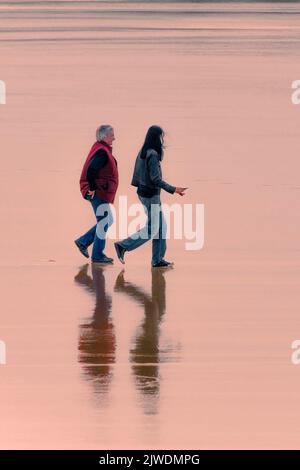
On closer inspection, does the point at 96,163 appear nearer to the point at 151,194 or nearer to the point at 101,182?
the point at 101,182

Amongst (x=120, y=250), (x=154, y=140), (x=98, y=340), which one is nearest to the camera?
(x=98, y=340)

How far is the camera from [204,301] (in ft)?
46.8

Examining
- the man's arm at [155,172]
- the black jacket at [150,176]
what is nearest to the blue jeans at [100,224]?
the black jacket at [150,176]

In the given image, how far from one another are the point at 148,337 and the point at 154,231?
2660 mm

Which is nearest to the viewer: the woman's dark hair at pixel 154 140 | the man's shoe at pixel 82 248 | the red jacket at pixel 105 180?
the woman's dark hair at pixel 154 140

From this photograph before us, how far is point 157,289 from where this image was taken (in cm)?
1479

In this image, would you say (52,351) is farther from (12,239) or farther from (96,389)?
(12,239)

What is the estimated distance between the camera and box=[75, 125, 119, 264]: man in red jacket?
613 inches

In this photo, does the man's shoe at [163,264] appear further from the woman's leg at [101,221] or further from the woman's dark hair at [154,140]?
the woman's dark hair at [154,140]

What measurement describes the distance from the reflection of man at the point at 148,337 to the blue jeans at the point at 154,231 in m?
0.22

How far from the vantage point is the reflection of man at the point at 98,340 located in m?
11.8

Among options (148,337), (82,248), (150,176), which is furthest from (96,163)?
(148,337)

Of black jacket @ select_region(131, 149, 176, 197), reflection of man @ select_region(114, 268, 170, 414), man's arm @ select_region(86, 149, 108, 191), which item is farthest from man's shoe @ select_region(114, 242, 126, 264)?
man's arm @ select_region(86, 149, 108, 191)

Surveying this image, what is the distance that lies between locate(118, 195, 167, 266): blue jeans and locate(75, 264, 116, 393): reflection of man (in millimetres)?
661
